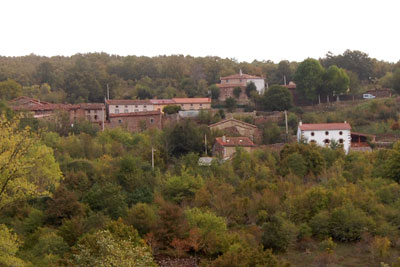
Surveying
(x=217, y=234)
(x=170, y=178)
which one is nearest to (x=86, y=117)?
(x=170, y=178)

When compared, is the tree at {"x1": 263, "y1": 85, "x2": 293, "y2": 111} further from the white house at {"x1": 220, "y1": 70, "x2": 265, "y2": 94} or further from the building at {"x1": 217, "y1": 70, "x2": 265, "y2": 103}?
the white house at {"x1": 220, "y1": 70, "x2": 265, "y2": 94}

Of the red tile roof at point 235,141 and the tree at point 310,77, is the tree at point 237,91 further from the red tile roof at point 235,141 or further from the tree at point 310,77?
the red tile roof at point 235,141

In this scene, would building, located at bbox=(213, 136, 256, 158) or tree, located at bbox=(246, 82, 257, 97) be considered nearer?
building, located at bbox=(213, 136, 256, 158)

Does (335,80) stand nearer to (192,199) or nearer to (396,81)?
(396,81)

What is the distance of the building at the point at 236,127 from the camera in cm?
3566

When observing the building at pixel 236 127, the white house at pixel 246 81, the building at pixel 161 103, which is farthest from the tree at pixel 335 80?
the building at pixel 161 103

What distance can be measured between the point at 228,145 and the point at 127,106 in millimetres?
13137

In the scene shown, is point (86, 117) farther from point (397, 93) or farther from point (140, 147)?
point (397, 93)

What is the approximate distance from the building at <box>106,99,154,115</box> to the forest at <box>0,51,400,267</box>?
208 inches

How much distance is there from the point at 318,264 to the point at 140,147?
47.7 feet

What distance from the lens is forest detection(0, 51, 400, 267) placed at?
17266mm

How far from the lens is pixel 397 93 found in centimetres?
4450

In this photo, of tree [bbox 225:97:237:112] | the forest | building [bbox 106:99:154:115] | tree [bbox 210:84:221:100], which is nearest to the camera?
the forest

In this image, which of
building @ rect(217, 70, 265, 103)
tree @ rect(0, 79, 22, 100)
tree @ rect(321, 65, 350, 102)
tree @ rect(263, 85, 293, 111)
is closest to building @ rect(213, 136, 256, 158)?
tree @ rect(263, 85, 293, 111)
